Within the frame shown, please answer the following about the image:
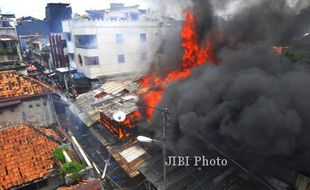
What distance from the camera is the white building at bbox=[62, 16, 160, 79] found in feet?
145

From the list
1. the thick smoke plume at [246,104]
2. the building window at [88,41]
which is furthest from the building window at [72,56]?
the thick smoke plume at [246,104]

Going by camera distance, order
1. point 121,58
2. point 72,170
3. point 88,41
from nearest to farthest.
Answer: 1. point 72,170
2. point 88,41
3. point 121,58

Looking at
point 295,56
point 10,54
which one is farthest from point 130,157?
point 295,56

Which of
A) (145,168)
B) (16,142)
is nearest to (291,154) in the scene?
(145,168)

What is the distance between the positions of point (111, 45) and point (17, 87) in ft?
82.7

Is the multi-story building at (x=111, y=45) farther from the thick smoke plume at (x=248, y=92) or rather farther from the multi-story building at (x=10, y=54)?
the thick smoke plume at (x=248, y=92)

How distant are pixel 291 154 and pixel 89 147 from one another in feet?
62.0

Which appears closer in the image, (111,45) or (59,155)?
(59,155)

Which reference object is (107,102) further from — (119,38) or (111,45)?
(119,38)

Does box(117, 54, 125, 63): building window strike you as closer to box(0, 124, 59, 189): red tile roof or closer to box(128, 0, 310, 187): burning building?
box(128, 0, 310, 187): burning building

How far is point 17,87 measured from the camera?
73.9 feet

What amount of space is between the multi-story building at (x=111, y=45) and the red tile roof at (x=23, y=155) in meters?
27.5

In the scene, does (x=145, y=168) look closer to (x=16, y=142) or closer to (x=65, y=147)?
(x=65, y=147)

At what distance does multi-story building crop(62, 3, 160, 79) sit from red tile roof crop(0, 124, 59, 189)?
27.5 metres
